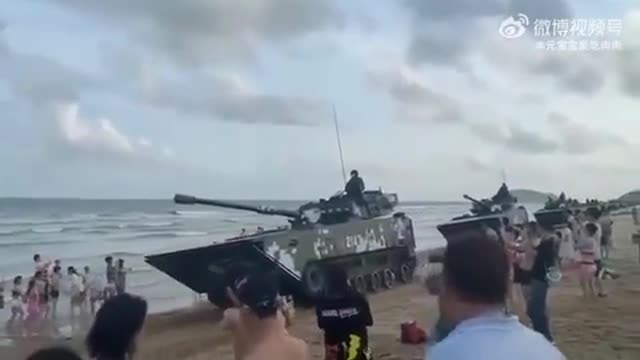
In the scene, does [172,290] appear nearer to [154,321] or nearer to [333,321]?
[154,321]

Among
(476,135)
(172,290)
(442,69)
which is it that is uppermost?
(442,69)

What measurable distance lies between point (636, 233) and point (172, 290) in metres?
1.51

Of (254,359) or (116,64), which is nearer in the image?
(254,359)

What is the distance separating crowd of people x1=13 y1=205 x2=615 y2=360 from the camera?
52.2 inches

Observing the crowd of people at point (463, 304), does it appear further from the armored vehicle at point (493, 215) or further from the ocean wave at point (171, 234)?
the ocean wave at point (171, 234)

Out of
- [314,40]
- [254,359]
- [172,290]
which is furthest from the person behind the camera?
[314,40]

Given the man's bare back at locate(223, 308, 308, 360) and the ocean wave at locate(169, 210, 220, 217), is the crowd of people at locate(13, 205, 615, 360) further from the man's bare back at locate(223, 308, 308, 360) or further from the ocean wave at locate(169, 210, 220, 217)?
the ocean wave at locate(169, 210, 220, 217)

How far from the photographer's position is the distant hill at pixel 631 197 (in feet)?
10.0

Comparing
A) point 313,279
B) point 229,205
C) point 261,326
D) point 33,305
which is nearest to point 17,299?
point 33,305

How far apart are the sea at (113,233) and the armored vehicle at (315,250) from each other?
1.4 inches

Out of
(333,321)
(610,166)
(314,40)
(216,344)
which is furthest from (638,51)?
(216,344)

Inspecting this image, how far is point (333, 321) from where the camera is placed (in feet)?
9.03

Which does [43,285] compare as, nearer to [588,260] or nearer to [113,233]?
[113,233]

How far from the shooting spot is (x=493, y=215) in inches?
117
